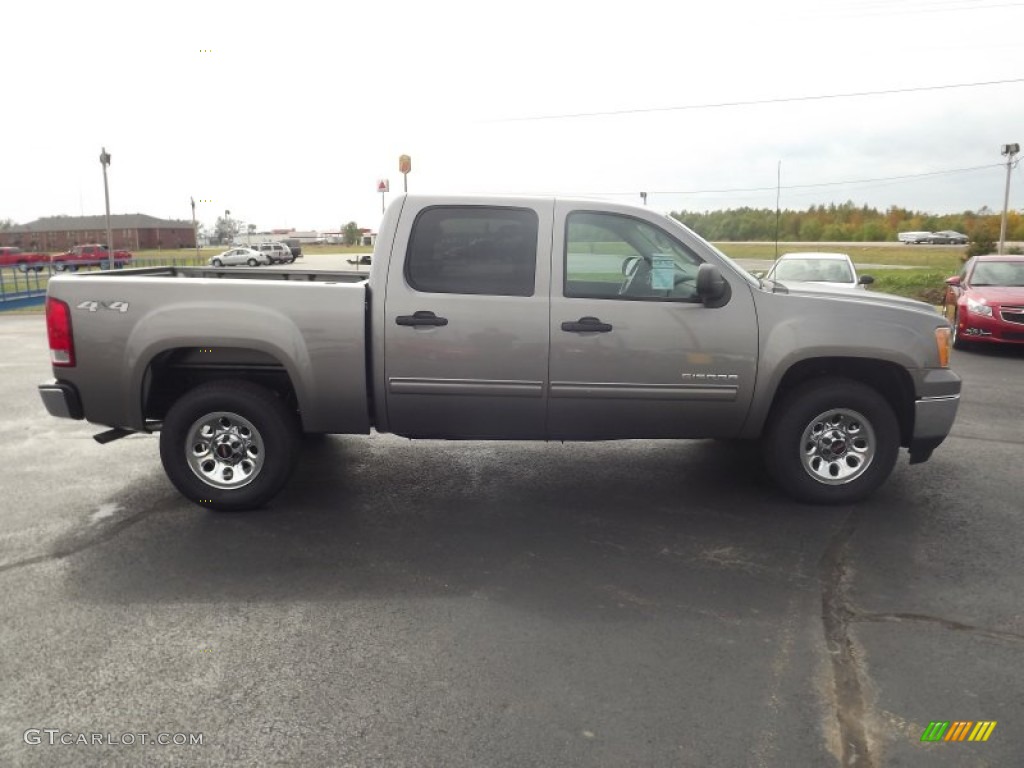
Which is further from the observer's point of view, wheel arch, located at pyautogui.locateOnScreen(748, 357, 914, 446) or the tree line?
the tree line

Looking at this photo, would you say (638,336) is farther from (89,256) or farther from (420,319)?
(89,256)

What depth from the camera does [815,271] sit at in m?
14.2

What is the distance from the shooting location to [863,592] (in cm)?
428

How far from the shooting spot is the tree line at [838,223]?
57.5m

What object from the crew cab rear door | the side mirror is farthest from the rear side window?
the side mirror

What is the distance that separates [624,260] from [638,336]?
1.74ft

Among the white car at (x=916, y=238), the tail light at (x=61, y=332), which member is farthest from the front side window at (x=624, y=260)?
the white car at (x=916, y=238)

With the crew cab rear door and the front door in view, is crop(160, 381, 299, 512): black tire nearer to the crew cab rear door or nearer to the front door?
the crew cab rear door

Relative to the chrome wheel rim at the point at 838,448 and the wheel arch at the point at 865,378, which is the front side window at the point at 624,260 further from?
the chrome wheel rim at the point at 838,448

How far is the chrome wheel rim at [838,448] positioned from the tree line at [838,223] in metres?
42.8

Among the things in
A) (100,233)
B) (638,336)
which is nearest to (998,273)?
(638,336)

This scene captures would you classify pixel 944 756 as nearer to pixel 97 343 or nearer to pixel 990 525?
pixel 990 525

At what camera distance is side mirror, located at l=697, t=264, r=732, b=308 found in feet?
16.8

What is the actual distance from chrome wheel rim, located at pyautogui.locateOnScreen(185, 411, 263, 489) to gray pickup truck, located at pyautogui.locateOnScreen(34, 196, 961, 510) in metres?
0.01
